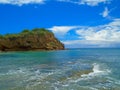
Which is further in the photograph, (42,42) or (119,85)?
(42,42)

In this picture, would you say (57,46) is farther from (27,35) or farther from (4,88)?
(4,88)

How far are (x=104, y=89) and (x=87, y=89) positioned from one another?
110 centimetres

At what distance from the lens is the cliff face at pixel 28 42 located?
4939 inches

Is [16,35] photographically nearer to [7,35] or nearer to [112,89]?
[7,35]

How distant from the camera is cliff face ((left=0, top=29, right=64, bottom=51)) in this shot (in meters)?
125

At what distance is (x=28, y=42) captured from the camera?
12631cm

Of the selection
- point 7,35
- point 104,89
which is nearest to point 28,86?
point 104,89

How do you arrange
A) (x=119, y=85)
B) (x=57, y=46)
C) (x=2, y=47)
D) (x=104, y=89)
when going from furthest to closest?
1. (x=57, y=46)
2. (x=2, y=47)
3. (x=119, y=85)
4. (x=104, y=89)

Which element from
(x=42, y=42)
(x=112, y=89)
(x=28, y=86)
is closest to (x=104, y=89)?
(x=112, y=89)

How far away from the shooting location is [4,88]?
669 inches

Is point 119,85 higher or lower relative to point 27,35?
lower

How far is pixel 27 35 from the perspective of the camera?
129 metres

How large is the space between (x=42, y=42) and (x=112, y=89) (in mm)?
110185

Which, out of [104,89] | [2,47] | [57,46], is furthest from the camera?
[57,46]
